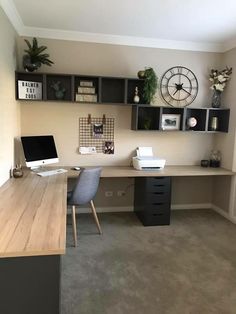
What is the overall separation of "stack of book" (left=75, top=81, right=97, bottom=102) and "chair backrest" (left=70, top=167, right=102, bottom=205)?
1.08 metres

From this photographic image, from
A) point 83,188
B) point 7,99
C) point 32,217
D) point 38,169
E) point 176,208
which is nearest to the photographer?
point 32,217

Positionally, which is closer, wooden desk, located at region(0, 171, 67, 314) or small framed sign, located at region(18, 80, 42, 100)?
wooden desk, located at region(0, 171, 67, 314)

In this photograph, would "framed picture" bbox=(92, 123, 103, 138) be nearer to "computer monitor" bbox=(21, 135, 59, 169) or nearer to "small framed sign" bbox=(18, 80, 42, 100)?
"computer monitor" bbox=(21, 135, 59, 169)

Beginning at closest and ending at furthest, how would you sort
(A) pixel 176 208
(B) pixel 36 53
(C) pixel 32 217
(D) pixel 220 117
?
(C) pixel 32 217 < (B) pixel 36 53 < (D) pixel 220 117 < (A) pixel 176 208

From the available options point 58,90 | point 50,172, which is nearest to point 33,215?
point 50,172

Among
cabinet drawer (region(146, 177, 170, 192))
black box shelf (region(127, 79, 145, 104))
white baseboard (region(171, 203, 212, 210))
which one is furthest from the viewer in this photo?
white baseboard (region(171, 203, 212, 210))

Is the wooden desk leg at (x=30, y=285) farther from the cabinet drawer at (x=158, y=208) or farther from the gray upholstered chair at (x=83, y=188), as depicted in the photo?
the cabinet drawer at (x=158, y=208)

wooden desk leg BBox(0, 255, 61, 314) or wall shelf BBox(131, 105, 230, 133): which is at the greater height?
wall shelf BBox(131, 105, 230, 133)

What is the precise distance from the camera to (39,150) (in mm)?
3322

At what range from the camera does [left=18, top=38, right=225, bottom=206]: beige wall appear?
3.61m

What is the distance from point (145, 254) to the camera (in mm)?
2781

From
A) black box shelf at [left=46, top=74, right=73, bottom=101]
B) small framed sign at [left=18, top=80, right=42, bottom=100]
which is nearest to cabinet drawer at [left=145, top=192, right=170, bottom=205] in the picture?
black box shelf at [left=46, top=74, right=73, bottom=101]

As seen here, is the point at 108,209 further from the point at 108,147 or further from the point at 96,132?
the point at 96,132

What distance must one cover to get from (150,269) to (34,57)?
2.77m
